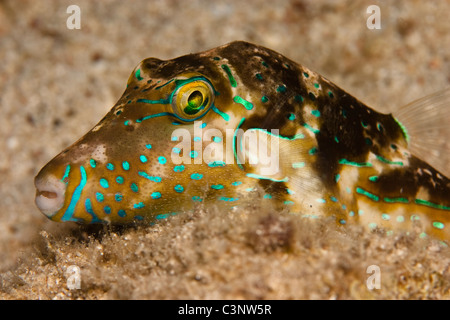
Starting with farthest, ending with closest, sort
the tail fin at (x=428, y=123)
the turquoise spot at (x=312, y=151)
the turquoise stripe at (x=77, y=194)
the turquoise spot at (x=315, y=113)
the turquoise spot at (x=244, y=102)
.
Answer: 1. the tail fin at (x=428, y=123)
2. the turquoise spot at (x=315, y=113)
3. the turquoise spot at (x=312, y=151)
4. the turquoise spot at (x=244, y=102)
5. the turquoise stripe at (x=77, y=194)

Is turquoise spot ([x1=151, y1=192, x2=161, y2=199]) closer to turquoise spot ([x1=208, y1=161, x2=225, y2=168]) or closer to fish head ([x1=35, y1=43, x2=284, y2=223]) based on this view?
fish head ([x1=35, y1=43, x2=284, y2=223])

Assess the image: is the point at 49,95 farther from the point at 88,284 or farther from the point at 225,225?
the point at 225,225

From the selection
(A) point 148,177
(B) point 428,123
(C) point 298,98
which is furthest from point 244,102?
(B) point 428,123

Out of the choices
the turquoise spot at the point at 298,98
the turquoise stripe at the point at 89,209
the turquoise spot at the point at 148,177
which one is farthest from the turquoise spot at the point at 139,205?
the turquoise spot at the point at 298,98

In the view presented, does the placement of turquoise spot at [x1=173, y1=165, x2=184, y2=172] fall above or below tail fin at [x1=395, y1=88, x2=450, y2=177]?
below

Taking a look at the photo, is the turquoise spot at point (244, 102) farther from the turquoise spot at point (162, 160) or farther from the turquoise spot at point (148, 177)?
the turquoise spot at point (148, 177)

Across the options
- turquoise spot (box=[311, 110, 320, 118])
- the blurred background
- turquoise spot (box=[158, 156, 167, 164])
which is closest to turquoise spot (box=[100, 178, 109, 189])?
turquoise spot (box=[158, 156, 167, 164])
